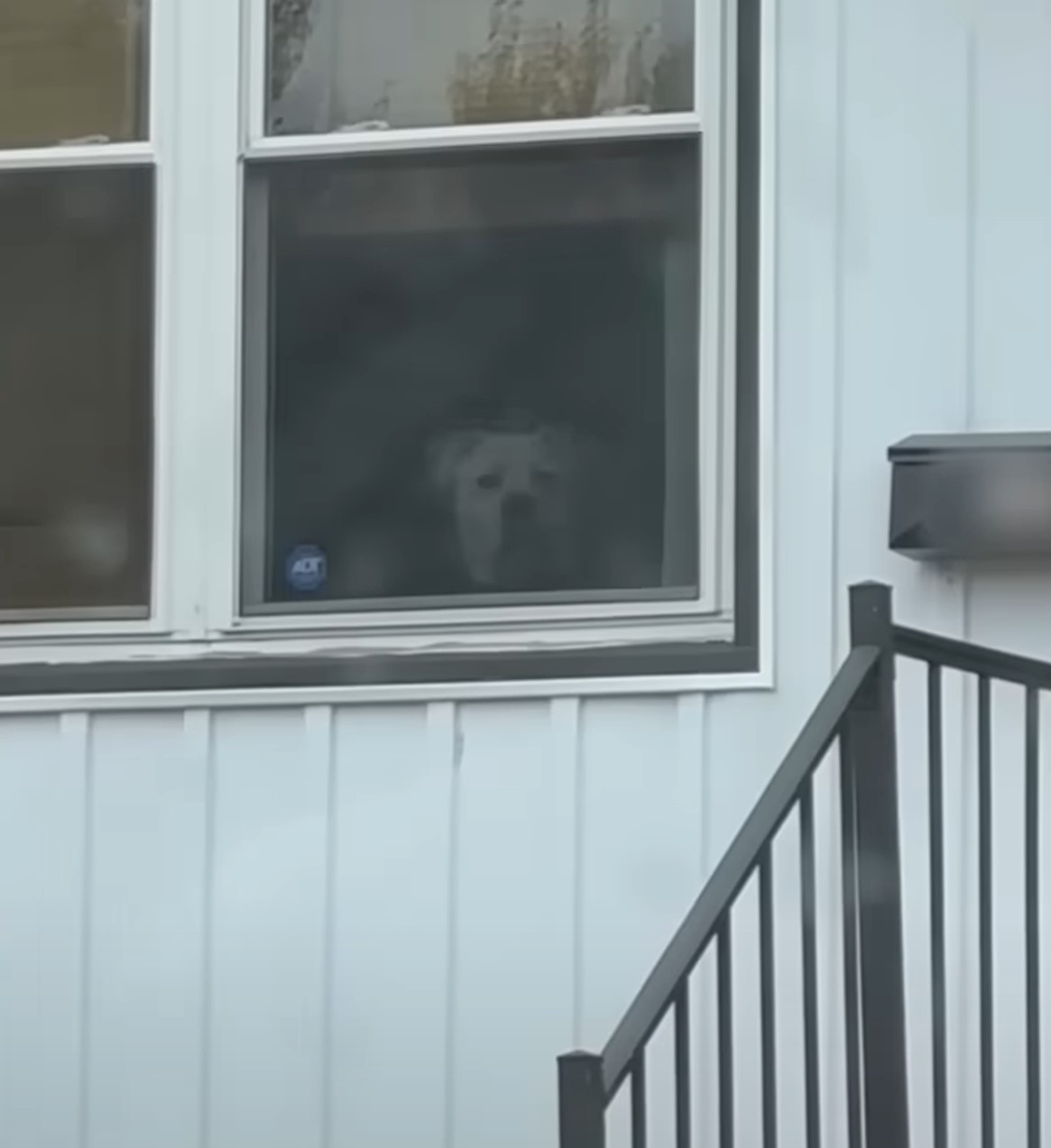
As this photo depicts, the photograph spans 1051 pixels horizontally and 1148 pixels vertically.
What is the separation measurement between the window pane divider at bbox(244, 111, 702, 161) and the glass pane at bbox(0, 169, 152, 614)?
9.7 inches

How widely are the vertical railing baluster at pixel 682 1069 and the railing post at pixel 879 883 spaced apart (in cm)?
26

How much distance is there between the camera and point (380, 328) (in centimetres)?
351

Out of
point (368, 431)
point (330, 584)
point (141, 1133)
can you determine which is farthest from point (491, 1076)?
point (368, 431)

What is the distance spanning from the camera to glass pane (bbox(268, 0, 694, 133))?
3.48m

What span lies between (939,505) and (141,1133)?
61.1 inches

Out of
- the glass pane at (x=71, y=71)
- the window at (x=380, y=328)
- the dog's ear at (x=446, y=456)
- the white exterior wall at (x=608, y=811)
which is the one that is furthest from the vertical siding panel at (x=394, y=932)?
the glass pane at (x=71, y=71)

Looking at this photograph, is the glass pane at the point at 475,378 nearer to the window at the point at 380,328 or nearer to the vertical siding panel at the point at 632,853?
the window at the point at 380,328

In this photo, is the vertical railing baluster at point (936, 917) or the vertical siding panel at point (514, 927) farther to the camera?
the vertical siding panel at point (514, 927)

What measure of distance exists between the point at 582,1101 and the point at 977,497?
3.94 ft

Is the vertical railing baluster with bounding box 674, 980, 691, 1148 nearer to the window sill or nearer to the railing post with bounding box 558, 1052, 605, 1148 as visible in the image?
the railing post with bounding box 558, 1052, 605, 1148

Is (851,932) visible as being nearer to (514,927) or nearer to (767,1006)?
(767,1006)

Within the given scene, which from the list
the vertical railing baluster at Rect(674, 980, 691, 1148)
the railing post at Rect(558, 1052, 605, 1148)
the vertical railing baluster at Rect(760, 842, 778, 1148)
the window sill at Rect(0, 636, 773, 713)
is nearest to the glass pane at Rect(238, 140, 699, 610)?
the window sill at Rect(0, 636, 773, 713)

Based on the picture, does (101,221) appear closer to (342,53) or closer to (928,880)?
(342,53)

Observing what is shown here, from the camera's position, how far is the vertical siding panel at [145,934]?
11.0 feet
